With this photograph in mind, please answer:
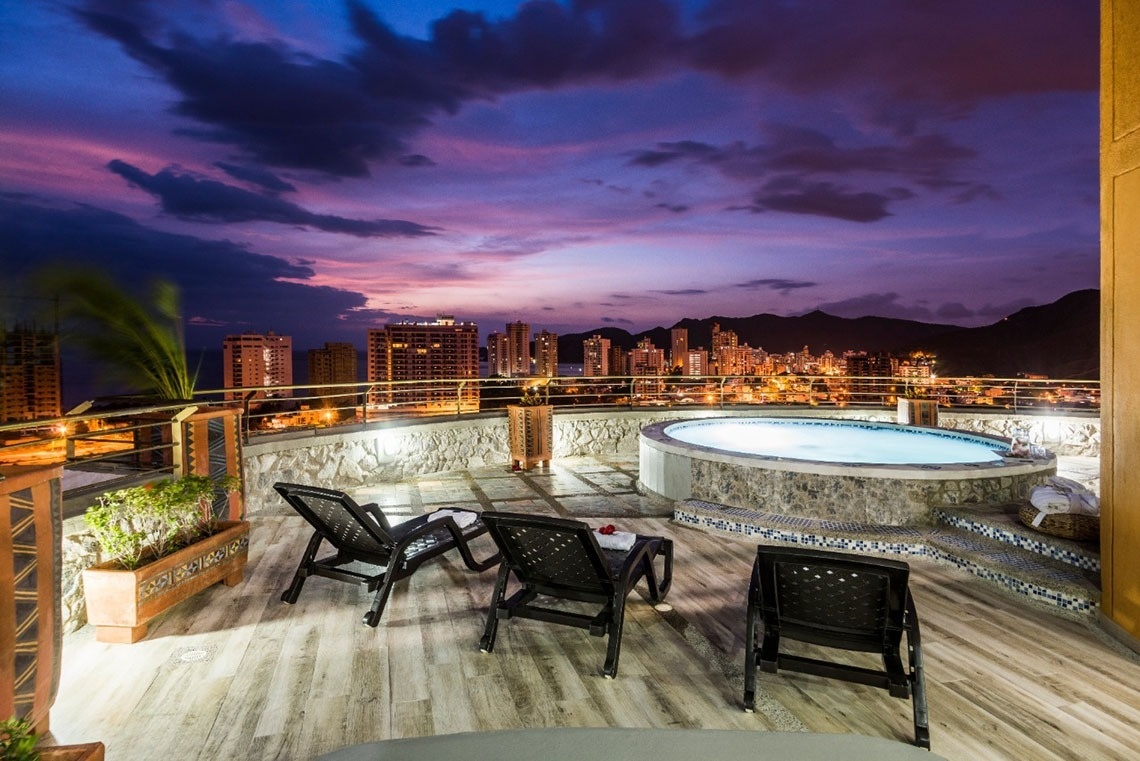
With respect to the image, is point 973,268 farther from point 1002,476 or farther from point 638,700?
point 638,700

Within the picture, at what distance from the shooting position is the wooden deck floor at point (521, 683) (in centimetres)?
242

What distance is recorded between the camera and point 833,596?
256cm

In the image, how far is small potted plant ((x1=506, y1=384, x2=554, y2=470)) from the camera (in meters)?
8.91

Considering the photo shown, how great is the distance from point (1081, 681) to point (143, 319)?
23.1ft

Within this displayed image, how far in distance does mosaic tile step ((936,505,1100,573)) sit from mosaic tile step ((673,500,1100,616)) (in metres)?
0.04

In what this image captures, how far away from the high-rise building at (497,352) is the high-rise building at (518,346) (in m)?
0.30

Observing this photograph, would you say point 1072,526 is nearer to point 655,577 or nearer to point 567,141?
point 655,577

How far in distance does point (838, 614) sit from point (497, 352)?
41553mm

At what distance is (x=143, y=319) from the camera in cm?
517

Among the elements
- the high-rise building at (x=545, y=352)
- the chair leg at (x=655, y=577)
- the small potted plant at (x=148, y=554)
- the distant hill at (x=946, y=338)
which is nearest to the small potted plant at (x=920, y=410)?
the distant hill at (x=946, y=338)

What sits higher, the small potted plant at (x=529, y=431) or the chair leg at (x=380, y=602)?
the small potted plant at (x=529, y=431)

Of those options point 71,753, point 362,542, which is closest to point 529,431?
point 362,542

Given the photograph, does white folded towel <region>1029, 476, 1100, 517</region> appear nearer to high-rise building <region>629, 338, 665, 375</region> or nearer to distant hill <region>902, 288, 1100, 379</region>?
distant hill <region>902, 288, 1100, 379</region>

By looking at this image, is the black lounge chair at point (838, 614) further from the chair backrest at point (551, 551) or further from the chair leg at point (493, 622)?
the chair leg at point (493, 622)
